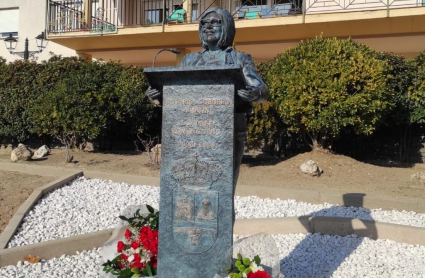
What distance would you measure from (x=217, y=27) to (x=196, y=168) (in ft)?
3.63

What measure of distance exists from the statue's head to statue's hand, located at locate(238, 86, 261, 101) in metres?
0.51

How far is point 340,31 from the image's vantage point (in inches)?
480

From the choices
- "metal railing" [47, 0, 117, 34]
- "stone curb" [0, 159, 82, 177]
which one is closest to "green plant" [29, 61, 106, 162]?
"stone curb" [0, 159, 82, 177]

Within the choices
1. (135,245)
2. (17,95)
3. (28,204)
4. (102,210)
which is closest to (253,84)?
(135,245)

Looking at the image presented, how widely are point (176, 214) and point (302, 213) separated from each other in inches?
131

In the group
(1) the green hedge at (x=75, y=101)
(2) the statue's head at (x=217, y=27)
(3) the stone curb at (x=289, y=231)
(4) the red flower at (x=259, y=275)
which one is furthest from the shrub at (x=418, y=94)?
(4) the red flower at (x=259, y=275)

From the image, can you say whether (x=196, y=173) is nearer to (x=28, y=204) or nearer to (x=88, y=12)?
(x=28, y=204)

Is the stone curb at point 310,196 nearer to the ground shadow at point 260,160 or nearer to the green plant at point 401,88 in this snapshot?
the ground shadow at point 260,160

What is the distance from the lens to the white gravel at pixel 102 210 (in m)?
5.02

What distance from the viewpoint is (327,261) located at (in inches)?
167

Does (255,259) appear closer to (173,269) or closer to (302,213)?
(173,269)

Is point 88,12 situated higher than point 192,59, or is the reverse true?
point 88,12

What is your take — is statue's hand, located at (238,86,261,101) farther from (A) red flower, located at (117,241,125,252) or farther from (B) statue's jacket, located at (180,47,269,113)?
(A) red flower, located at (117,241,125,252)

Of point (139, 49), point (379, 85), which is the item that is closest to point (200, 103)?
point (379, 85)
